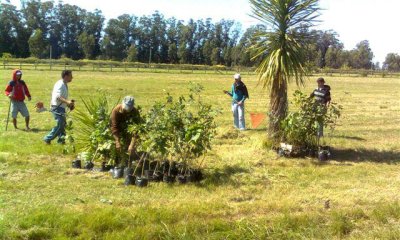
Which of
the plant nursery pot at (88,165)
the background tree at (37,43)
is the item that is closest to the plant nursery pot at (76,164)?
the plant nursery pot at (88,165)

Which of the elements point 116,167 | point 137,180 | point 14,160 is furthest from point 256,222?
point 14,160

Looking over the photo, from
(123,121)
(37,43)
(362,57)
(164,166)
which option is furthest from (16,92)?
(362,57)

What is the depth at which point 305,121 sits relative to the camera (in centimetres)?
934

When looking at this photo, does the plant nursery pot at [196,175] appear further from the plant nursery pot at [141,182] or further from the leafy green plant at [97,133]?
the leafy green plant at [97,133]

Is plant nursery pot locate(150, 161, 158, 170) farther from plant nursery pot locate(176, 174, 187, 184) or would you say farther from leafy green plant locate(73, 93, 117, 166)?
plant nursery pot locate(176, 174, 187, 184)

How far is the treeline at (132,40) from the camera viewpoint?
732cm

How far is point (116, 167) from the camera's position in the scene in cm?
757

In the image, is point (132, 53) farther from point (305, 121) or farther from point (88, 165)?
point (88, 165)

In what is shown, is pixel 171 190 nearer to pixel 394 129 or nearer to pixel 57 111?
pixel 57 111

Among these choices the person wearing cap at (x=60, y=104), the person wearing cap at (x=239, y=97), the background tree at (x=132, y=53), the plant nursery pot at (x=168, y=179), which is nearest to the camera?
the plant nursery pot at (x=168, y=179)

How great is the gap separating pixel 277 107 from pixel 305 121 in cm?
97

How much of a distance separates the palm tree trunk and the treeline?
0.90 m

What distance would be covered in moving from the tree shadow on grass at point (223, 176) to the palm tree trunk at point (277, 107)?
2.02 m

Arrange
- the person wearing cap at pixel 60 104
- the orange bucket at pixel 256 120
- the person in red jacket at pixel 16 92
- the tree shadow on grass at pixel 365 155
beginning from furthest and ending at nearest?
the orange bucket at pixel 256 120 → the person in red jacket at pixel 16 92 → the person wearing cap at pixel 60 104 → the tree shadow on grass at pixel 365 155
